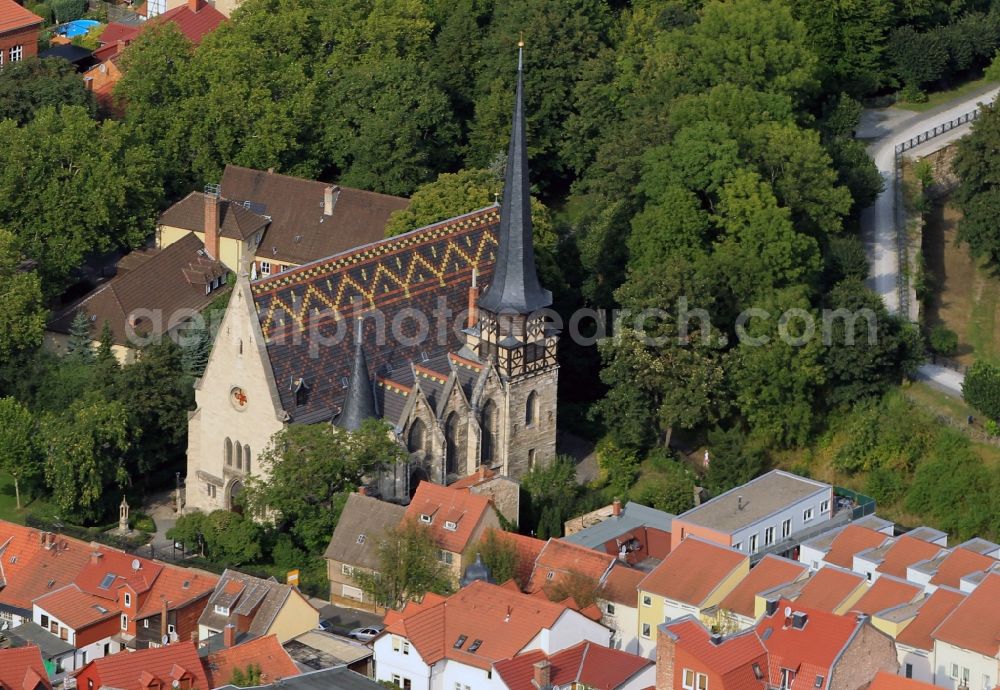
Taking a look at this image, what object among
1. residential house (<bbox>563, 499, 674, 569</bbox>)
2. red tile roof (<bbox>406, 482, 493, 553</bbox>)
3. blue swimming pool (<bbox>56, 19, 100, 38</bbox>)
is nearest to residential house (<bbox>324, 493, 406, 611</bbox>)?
red tile roof (<bbox>406, 482, 493, 553</bbox>)

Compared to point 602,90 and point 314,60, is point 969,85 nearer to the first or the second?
point 602,90

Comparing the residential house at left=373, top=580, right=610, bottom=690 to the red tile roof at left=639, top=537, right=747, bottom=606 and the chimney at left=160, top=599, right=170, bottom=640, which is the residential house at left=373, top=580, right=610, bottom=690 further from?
the chimney at left=160, top=599, right=170, bottom=640

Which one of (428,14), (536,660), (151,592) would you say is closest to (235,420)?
(151,592)

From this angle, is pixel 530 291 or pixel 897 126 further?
pixel 897 126

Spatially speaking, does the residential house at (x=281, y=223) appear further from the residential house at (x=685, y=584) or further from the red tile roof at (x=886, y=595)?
the red tile roof at (x=886, y=595)

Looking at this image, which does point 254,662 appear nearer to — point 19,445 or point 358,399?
point 358,399

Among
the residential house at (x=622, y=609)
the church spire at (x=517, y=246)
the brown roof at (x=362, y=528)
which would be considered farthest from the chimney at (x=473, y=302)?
the residential house at (x=622, y=609)

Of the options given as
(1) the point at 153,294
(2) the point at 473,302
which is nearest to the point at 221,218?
(1) the point at 153,294
